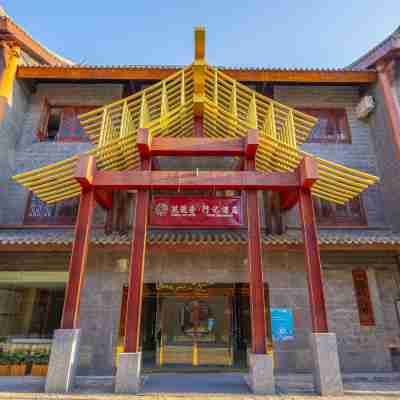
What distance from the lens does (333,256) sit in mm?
7949

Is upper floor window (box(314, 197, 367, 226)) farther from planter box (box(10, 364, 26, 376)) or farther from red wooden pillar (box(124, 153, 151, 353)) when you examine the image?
planter box (box(10, 364, 26, 376))

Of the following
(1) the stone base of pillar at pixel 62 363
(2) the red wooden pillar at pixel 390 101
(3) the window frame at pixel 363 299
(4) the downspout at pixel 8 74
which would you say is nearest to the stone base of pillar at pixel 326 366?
(3) the window frame at pixel 363 299

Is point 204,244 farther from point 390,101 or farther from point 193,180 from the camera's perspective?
point 390,101

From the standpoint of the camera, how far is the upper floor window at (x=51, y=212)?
8867 millimetres

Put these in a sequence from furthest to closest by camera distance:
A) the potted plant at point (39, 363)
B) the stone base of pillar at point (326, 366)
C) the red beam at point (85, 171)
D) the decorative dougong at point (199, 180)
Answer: the potted plant at point (39, 363), the red beam at point (85, 171), the decorative dougong at point (199, 180), the stone base of pillar at point (326, 366)

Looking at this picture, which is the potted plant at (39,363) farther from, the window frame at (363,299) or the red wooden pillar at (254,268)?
the window frame at (363,299)

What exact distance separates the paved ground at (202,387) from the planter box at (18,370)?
29 cm

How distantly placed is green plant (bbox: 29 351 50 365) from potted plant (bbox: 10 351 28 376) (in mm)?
141

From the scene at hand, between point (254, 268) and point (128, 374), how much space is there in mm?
2907

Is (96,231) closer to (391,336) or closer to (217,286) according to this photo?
(217,286)

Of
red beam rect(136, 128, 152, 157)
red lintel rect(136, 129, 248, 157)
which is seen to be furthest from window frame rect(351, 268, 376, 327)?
red beam rect(136, 128, 152, 157)

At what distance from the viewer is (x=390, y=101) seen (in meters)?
9.26

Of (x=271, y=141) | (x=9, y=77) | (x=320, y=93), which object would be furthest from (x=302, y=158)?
(x=9, y=77)

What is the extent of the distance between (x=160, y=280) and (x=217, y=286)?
160 cm
